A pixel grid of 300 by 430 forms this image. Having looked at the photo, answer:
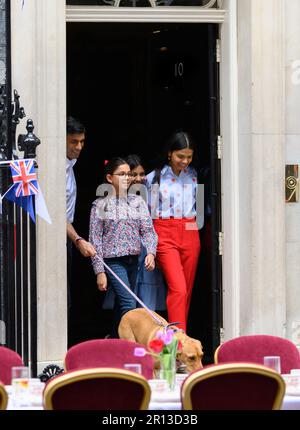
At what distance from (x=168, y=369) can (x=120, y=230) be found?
332cm

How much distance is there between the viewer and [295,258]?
10.1 m

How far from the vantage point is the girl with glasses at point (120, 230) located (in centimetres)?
1009

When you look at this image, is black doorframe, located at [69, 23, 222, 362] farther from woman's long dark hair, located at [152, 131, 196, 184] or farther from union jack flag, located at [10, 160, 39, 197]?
union jack flag, located at [10, 160, 39, 197]

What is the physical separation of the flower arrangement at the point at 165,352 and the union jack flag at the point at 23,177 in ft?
6.17

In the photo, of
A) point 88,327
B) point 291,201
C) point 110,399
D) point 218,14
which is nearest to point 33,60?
point 218,14

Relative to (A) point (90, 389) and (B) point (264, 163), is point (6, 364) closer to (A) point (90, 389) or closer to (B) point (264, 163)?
(A) point (90, 389)

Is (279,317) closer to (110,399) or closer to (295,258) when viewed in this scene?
(295,258)

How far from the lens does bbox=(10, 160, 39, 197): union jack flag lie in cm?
844

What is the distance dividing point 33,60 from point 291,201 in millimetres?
2395

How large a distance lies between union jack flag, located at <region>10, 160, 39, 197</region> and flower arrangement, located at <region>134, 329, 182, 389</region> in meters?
1.88

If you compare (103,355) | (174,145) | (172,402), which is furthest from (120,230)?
(172,402)

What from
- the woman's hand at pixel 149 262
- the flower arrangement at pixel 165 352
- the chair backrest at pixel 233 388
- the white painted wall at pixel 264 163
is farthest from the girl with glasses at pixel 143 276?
the chair backrest at pixel 233 388

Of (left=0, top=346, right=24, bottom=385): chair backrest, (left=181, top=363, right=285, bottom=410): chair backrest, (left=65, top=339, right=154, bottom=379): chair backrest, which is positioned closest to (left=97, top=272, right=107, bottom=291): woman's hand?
(left=65, top=339, right=154, bottom=379): chair backrest

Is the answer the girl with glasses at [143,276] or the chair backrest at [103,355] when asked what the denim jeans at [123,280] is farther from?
the chair backrest at [103,355]
